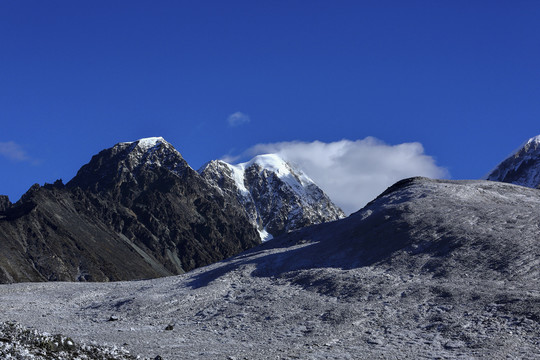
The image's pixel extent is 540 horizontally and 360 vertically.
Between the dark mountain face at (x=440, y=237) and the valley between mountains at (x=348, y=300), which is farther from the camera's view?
the dark mountain face at (x=440, y=237)

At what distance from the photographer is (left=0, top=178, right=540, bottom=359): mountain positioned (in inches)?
1212

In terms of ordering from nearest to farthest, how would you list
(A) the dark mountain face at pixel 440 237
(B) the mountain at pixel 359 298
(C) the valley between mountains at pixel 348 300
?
(C) the valley between mountains at pixel 348 300
(B) the mountain at pixel 359 298
(A) the dark mountain face at pixel 440 237

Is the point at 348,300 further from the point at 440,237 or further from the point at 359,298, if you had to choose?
the point at 440,237

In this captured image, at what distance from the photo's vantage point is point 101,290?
53.3 metres

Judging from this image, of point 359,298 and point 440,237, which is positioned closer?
point 359,298

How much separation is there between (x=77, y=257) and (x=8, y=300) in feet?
500

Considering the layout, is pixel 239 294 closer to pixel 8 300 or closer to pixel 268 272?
pixel 268 272

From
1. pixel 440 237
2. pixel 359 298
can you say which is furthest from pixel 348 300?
pixel 440 237

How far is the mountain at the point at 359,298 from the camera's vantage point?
1212 inches

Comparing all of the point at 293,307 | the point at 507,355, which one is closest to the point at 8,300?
the point at 293,307

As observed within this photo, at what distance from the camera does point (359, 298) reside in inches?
1575

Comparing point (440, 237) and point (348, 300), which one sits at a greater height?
point (440, 237)

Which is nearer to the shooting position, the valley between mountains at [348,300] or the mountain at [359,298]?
the valley between mountains at [348,300]

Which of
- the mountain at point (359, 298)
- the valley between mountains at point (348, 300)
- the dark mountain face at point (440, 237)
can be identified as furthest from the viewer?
the dark mountain face at point (440, 237)
